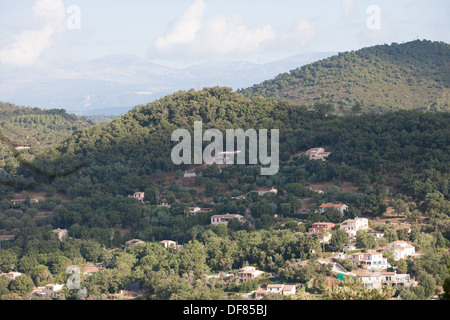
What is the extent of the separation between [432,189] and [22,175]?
2131 cm

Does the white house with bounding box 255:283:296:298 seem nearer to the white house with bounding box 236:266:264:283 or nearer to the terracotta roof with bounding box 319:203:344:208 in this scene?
the white house with bounding box 236:266:264:283

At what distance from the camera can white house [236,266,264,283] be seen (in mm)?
22000

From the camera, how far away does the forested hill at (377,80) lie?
57.2 metres

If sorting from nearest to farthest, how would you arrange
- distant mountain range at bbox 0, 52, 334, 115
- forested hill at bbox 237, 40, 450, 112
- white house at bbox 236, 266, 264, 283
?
white house at bbox 236, 266, 264, 283, forested hill at bbox 237, 40, 450, 112, distant mountain range at bbox 0, 52, 334, 115

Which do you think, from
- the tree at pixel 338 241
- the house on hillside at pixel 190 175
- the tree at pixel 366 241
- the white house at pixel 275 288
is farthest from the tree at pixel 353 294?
the house on hillside at pixel 190 175

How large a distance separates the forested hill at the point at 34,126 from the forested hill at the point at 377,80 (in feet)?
55.9

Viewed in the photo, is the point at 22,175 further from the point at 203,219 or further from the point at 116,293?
the point at 116,293

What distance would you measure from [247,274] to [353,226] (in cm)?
532

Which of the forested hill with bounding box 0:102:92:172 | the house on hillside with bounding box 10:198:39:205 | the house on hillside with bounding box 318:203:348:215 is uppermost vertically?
the forested hill with bounding box 0:102:92:172

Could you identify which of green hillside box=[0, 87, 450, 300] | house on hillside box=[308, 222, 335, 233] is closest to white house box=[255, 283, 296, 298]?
green hillside box=[0, 87, 450, 300]

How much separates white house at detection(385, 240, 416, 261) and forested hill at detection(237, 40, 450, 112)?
31341 millimetres

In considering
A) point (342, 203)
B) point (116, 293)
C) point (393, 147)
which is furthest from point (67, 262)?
point (393, 147)

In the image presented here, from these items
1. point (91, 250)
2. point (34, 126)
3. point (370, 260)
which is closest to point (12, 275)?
point (91, 250)
